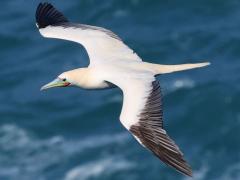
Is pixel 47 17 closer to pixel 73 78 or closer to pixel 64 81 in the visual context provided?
pixel 64 81

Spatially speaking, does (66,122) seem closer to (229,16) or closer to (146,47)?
(146,47)

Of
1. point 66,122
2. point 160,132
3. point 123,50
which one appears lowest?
point 160,132

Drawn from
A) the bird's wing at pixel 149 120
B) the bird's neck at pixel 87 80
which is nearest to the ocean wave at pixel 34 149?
the bird's neck at pixel 87 80

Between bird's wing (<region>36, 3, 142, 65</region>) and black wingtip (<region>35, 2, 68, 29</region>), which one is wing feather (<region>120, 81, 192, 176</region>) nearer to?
bird's wing (<region>36, 3, 142, 65</region>)

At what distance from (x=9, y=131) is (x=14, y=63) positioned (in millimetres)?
4738

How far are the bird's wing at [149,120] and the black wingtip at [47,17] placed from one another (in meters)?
4.56

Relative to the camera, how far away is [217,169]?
135 feet

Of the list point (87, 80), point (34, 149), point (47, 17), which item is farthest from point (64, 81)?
point (34, 149)

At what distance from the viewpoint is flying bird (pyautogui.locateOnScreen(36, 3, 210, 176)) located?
20.0 meters

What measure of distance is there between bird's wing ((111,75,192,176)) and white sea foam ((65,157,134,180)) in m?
20.7

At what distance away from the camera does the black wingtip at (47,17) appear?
2567 cm

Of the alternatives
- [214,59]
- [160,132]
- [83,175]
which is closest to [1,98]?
[83,175]

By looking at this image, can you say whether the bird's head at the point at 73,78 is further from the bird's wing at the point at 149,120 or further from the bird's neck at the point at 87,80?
the bird's wing at the point at 149,120

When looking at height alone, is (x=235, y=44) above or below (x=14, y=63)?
below
